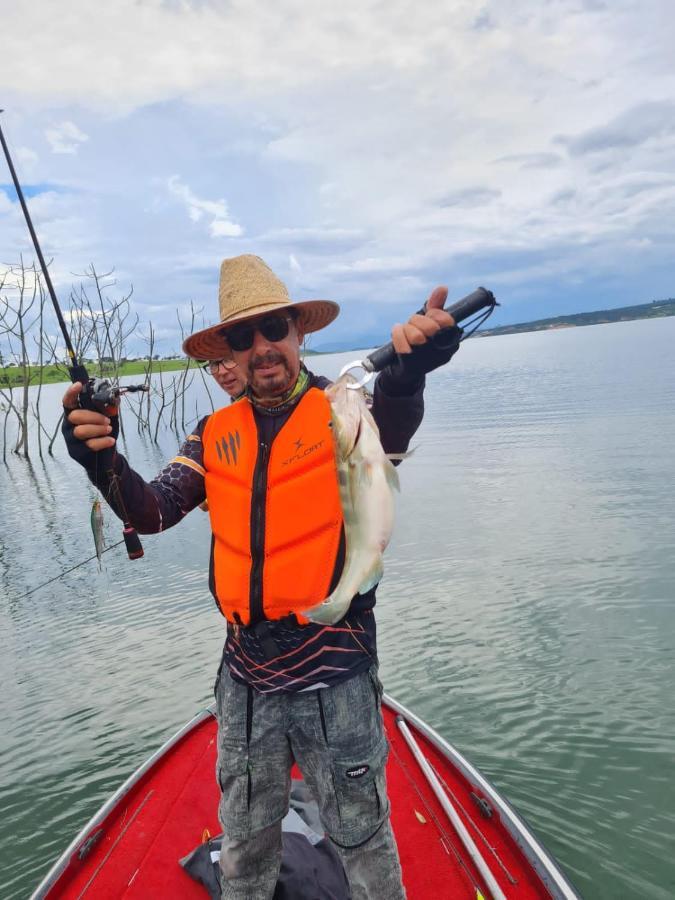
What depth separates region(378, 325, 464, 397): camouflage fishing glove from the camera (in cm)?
287

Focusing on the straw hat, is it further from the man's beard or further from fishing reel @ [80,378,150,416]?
fishing reel @ [80,378,150,416]

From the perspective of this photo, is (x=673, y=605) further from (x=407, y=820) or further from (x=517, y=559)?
(x=407, y=820)

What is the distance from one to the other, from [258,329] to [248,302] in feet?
0.52

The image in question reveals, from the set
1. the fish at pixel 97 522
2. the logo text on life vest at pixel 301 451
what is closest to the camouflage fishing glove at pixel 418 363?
the logo text on life vest at pixel 301 451

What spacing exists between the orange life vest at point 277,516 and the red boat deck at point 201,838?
220cm

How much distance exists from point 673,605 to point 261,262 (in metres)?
9.07

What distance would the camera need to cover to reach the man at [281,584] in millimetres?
2918

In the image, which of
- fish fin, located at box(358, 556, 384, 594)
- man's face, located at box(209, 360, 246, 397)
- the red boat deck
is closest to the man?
fish fin, located at box(358, 556, 384, 594)

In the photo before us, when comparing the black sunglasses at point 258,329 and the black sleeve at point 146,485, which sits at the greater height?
the black sunglasses at point 258,329

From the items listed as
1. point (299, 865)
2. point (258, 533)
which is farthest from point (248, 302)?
point (299, 865)

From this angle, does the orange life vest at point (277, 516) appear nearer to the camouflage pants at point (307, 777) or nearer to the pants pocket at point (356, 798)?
A: the camouflage pants at point (307, 777)

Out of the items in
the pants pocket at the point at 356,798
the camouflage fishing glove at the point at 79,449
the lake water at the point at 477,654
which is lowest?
the lake water at the point at 477,654

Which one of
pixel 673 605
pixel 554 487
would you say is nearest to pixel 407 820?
pixel 673 605

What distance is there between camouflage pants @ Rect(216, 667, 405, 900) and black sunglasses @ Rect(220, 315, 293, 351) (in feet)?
5.79
